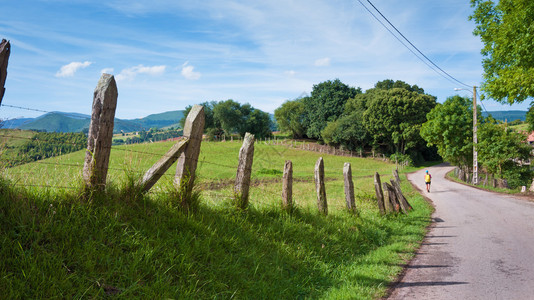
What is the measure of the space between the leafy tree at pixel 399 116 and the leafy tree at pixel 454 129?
12.6m

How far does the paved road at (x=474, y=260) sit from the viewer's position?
5134mm

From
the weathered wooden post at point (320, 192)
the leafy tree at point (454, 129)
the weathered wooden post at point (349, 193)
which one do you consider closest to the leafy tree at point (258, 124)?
the leafy tree at point (454, 129)

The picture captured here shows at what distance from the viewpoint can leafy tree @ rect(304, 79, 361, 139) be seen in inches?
2707

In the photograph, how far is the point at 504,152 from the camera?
2767 cm

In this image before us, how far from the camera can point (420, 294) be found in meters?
4.98

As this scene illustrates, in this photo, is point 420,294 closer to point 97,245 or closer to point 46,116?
point 97,245

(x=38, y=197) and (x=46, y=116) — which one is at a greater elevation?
(x=46, y=116)

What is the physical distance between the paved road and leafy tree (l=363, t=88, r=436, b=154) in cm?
4226

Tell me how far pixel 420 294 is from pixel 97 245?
4.67 metres

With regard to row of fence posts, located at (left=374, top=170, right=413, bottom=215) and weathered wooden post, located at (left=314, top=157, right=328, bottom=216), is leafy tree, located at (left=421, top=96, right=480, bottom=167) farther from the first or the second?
weathered wooden post, located at (left=314, top=157, right=328, bottom=216)

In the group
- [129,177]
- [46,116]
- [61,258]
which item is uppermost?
[46,116]

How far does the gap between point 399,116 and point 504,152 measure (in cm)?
2620

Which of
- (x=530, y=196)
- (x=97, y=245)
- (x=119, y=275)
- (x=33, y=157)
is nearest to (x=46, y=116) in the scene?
(x=33, y=157)

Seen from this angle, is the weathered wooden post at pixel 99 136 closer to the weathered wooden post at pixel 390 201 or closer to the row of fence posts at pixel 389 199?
the row of fence posts at pixel 389 199
